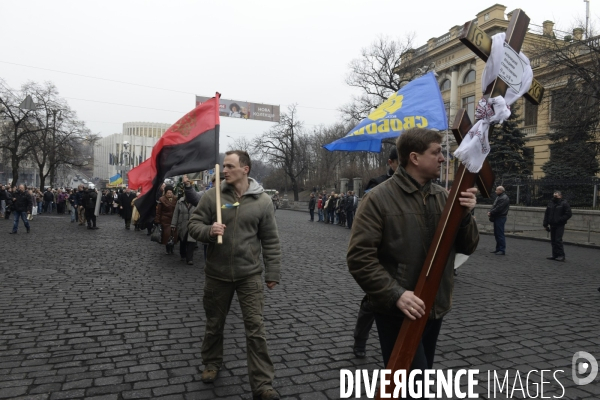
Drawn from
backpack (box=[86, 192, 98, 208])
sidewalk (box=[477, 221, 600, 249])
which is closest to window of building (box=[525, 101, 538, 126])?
sidewalk (box=[477, 221, 600, 249])

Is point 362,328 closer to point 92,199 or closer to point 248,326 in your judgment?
point 248,326

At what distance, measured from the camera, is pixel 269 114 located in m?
41.6

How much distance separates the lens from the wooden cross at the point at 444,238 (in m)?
2.39

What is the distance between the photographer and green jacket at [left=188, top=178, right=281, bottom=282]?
3.69 m

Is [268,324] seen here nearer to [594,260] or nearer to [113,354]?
[113,354]

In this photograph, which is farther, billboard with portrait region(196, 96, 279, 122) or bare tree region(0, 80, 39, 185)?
billboard with portrait region(196, 96, 279, 122)

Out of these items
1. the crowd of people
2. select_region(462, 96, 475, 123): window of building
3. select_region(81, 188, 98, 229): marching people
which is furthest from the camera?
select_region(462, 96, 475, 123): window of building

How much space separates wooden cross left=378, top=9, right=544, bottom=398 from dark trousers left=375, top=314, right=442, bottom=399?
165 millimetres

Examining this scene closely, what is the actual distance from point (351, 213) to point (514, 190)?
855 cm

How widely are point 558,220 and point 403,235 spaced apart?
1076 cm

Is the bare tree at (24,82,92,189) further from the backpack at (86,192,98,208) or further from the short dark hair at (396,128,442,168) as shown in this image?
the short dark hair at (396,128,442,168)

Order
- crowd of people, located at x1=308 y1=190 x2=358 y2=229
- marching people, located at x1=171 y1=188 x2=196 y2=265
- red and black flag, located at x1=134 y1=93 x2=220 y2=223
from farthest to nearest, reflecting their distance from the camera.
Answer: crowd of people, located at x1=308 y1=190 x2=358 y2=229 < marching people, located at x1=171 y1=188 x2=196 y2=265 < red and black flag, located at x1=134 y1=93 x2=220 y2=223

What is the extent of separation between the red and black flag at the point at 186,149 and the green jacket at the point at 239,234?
80 centimetres

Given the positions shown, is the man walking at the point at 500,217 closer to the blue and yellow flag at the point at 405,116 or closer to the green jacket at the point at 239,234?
the blue and yellow flag at the point at 405,116
